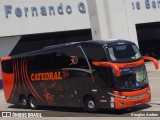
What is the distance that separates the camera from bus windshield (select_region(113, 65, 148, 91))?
1792 centimetres

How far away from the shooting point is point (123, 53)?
18.7m

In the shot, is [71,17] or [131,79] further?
[71,17]

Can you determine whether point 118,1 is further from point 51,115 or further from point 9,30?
point 51,115

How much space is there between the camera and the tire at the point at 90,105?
19.0 m

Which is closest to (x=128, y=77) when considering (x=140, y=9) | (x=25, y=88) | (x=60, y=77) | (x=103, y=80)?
(x=103, y=80)

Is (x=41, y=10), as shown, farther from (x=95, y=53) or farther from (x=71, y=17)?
(x=95, y=53)

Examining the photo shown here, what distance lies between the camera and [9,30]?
40375 mm

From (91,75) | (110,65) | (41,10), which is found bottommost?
(91,75)

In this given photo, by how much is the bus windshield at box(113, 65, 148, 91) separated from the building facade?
17587 mm

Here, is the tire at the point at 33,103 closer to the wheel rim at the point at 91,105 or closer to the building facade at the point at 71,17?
the wheel rim at the point at 91,105

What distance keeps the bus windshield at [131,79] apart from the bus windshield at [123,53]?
49 cm

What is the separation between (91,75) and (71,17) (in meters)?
26.0

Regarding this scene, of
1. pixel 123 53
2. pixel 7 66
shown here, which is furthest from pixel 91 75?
pixel 7 66

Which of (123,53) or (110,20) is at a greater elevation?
(110,20)
